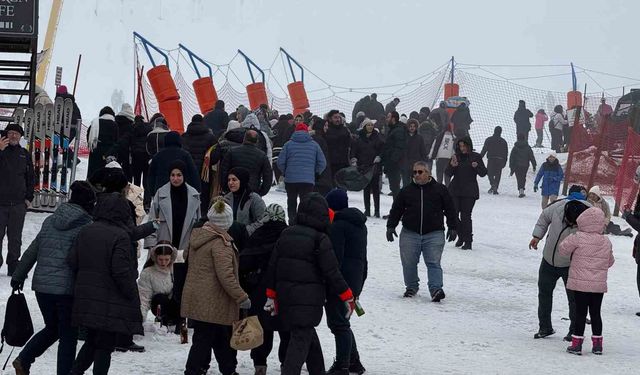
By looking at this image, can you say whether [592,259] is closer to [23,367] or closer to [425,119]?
[23,367]

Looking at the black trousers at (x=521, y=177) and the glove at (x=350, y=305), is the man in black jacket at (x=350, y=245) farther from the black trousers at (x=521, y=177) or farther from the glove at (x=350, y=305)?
the black trousers at (x=521, y=177)

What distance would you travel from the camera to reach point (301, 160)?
15844mm

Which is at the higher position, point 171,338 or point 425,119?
point 425,119

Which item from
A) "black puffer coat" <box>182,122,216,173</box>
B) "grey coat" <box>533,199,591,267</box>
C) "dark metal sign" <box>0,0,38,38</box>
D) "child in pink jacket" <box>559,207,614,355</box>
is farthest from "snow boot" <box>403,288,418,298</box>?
"dark metal sign" <box>0,0,38,38</box>

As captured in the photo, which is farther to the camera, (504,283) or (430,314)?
(504,283)

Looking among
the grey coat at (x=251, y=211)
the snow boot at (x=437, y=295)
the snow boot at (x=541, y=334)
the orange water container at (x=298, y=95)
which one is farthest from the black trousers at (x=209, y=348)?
the orange water container at (x=298, y=95)

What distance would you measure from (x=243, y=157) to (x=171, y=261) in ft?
11.0

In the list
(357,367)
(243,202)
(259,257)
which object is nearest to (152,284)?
(243,202)

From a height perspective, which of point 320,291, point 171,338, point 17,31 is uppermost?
point 17,31

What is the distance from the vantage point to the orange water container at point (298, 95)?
31941 millimetres

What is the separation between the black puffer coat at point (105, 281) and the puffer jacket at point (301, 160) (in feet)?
27.0

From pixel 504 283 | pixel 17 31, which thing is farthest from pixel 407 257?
pixel 17 31

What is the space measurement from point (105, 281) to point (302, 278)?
4.03ft

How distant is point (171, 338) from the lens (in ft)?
32.4
